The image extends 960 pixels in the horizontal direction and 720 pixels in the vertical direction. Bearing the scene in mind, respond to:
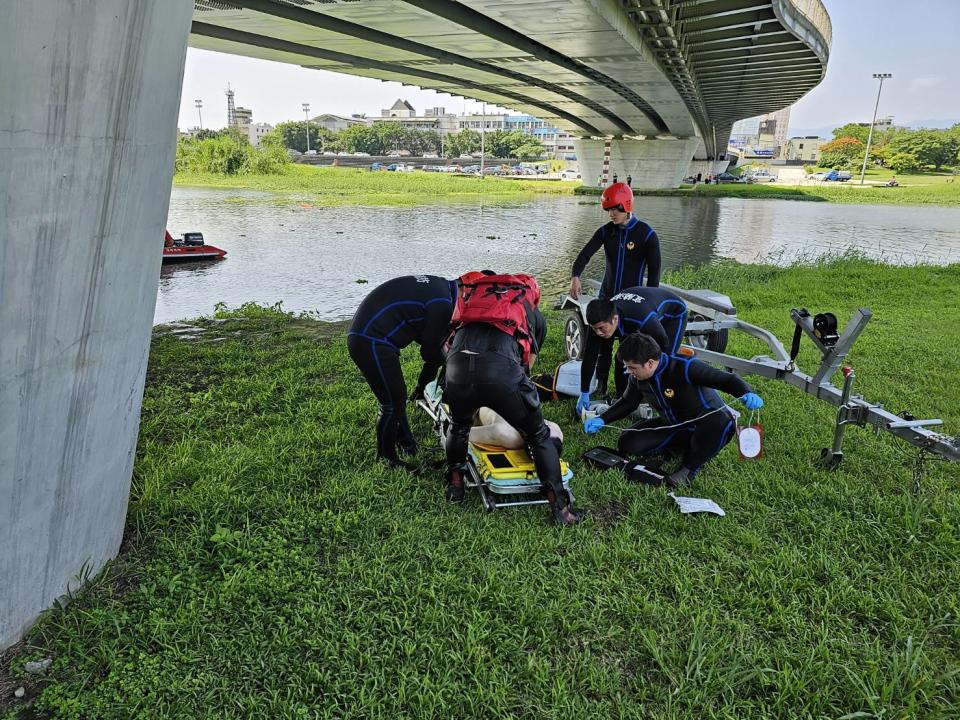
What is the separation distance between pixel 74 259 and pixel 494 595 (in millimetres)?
2457

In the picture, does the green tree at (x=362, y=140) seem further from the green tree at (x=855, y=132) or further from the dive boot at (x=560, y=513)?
the dive boot at (x=560, y=513)

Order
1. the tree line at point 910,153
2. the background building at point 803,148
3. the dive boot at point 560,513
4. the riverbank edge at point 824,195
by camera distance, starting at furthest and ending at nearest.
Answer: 1. the background building at point 803,148
2. the tree line at point 910,153
3. the riverbank edge at point 824,195
4. the dive boot at point 560,513

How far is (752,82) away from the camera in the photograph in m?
28.5

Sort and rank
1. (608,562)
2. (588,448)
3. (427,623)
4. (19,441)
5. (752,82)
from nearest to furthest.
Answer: (19,441) < (427,623) < (608,562) < (588,448) < (752,82)

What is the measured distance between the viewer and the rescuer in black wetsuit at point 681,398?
4.25m

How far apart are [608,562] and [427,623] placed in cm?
110

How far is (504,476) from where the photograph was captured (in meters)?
4.04

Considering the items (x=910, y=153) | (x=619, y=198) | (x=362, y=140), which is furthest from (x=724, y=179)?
(x=362, y=140)

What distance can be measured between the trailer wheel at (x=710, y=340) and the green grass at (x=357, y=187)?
25.9 metres

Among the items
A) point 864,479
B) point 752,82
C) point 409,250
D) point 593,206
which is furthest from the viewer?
point 593,206

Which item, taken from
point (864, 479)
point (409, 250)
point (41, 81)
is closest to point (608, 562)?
point (864, 479)

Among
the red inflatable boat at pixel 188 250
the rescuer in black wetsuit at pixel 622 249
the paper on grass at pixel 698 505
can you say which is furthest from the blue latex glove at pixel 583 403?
the red inflatable boat at pixel 188 250

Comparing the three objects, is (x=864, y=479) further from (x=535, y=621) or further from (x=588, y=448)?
(x=535, y=621)

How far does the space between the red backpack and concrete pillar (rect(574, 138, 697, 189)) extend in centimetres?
4654
